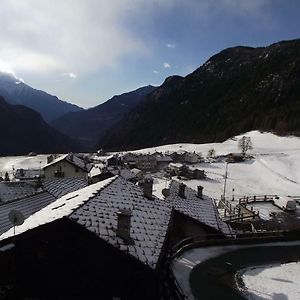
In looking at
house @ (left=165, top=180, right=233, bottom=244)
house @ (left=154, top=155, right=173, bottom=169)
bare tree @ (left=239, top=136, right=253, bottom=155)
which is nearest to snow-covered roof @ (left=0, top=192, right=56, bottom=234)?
house @ (left=165, top=180, right=233, bottom=244)

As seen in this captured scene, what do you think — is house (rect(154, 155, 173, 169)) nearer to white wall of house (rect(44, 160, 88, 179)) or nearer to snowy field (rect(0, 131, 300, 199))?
snowy field (rect(0, 131, 300, 199))

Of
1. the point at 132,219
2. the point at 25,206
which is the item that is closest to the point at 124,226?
the point at 132,219

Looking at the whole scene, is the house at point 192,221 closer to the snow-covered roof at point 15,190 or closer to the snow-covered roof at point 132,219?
the snow-covered roof at point 132,219

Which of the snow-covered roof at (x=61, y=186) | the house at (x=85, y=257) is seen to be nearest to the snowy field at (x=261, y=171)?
the snow-covered roof at (x=61, y=186)

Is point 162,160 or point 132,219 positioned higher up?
point 132,219

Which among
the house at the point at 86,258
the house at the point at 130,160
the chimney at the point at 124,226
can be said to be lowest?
the house at the point at 130,160

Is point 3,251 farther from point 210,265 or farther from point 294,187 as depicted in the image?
point 294,187

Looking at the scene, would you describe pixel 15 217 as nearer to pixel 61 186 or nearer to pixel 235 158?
pixel 61 186
